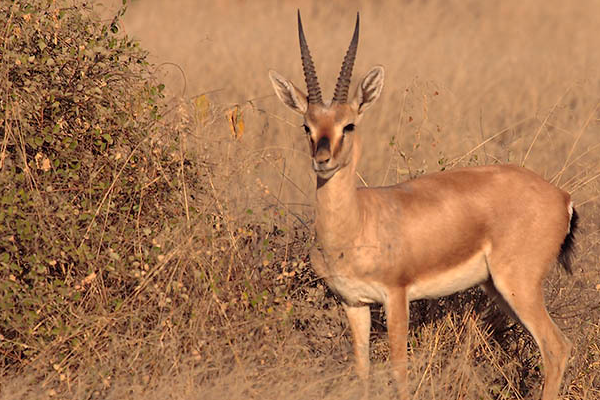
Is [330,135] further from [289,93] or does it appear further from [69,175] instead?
[69,175]

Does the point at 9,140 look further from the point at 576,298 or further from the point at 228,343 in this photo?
the point at 576,298

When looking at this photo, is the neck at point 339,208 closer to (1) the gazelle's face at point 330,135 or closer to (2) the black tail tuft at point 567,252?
(1) the gazelle's face at point 330,135

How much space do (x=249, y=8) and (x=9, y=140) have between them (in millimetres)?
12537

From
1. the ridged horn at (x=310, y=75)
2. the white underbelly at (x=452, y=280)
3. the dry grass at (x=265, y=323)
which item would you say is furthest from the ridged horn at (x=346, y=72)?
the white underbelly at (x=452, y=280)

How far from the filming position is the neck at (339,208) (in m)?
5.49

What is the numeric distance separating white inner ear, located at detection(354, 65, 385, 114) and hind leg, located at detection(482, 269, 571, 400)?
4.46 feet

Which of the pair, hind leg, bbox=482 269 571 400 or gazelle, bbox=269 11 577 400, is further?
hind leg, bbox=482 269 571 400

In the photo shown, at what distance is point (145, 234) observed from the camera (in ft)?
18.0

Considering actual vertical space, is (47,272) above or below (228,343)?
above

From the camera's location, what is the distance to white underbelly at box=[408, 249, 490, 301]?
5547 mm

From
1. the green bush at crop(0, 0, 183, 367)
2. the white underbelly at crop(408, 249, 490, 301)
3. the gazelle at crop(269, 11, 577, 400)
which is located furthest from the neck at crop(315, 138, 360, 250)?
the green bush at crop(0, 0, 183, 367)

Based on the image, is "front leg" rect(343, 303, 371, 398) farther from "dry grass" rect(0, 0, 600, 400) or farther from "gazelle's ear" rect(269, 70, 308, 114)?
"gazelle's ear" rect(269, 70, 308, 114)

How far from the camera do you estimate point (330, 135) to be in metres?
5.32

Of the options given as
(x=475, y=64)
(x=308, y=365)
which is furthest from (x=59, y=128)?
(x=475, y=64)
